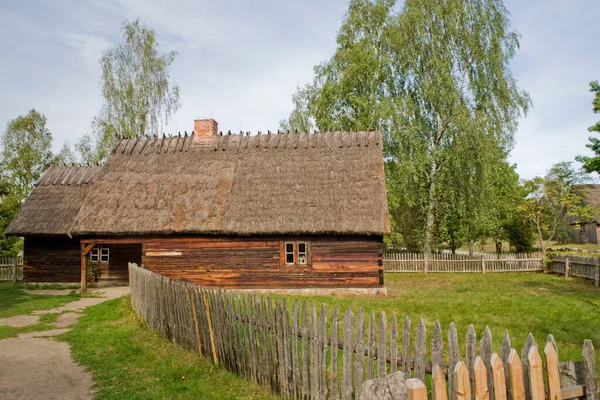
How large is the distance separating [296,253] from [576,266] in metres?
13.3

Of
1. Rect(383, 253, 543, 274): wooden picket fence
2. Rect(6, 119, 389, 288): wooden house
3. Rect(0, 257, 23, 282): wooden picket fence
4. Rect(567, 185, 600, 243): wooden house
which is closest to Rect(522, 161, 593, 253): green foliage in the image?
Rect(383, 253, 543, 274): wooden picket fence

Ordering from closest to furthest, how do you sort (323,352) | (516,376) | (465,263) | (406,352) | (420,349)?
(516,376) → (420,349) → (406,352) → (323,352) → (465,263)

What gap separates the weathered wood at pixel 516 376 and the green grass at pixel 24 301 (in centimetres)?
1393

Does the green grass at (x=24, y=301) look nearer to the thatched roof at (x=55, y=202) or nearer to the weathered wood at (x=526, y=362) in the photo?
the thatched roof at (x=55, y=202)

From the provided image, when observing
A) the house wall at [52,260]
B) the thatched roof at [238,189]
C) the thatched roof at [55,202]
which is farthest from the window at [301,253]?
the house wall at [52,260]

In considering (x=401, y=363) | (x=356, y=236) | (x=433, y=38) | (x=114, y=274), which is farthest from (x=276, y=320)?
(x=433, y=38)

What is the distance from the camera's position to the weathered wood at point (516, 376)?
2.88 meters

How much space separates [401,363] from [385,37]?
25973mm

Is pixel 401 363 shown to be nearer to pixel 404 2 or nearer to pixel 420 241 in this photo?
pixel 420 241

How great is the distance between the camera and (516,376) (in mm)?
2906

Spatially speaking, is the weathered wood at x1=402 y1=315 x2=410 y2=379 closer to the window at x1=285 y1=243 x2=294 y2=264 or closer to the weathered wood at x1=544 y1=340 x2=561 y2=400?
the weathered wood at x1=544 y1=340 x2=561 y2=400

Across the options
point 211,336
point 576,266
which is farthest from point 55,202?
point 576,266

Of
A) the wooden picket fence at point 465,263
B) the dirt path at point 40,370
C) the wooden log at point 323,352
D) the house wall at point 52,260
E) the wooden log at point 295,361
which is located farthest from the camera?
the wooden picket fence at point 465,263

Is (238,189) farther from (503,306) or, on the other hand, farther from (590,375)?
(590,375)
